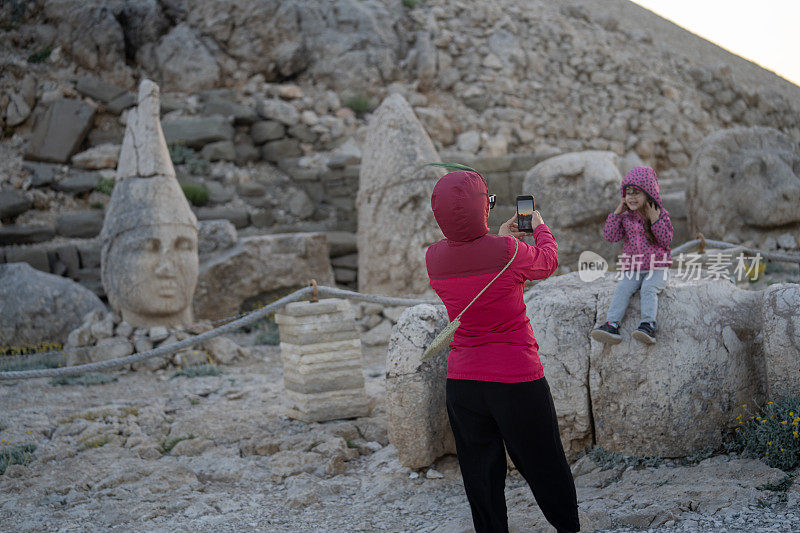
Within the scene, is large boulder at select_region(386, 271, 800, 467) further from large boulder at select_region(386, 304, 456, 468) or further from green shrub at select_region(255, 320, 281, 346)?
green shrub at select_region(255, 320, 281, 346)

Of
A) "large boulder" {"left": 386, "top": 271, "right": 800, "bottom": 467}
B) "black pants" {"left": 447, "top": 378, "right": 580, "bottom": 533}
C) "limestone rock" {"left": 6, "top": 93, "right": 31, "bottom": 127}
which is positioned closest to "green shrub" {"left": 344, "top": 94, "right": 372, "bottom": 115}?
"limestone rock" {"left": 6, "top": 93, "right": 31, "bottom": 127}

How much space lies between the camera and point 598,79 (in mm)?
14664

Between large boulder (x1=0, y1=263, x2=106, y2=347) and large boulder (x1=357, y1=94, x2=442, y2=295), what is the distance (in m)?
3.32

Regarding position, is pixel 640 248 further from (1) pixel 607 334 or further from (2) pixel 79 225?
(2) pixel 79 225

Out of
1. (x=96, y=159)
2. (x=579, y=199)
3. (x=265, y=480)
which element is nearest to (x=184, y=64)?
(x=96, y=159)

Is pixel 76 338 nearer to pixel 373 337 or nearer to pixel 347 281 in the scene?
pixel 373 337

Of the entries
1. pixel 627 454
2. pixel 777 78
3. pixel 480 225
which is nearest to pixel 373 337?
pixel 627 454

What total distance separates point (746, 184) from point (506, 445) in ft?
24.1

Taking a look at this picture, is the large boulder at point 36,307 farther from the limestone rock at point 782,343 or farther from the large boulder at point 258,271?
the limestone rock at point 782,343

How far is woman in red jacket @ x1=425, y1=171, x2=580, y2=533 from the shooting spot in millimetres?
2617

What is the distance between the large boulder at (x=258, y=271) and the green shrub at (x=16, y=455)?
416 centimetres

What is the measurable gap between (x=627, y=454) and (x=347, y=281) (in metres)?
6.80

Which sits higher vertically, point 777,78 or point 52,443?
point 777,78

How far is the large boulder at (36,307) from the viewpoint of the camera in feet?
23.6
